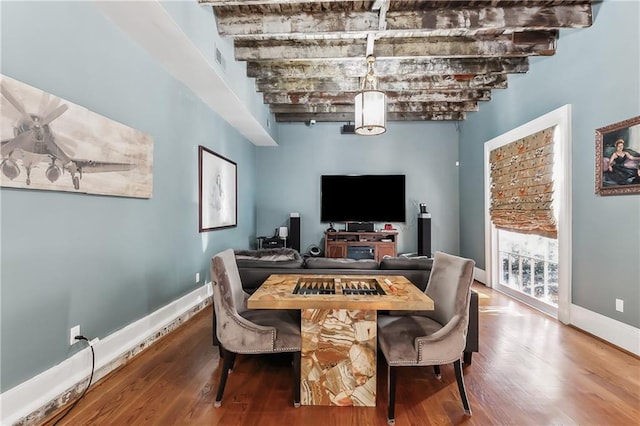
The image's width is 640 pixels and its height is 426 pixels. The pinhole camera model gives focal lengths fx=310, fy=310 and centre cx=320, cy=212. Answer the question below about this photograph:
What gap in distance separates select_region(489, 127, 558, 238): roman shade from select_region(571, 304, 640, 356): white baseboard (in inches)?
34.7

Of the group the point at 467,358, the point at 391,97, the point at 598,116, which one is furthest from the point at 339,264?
the point at 391,97

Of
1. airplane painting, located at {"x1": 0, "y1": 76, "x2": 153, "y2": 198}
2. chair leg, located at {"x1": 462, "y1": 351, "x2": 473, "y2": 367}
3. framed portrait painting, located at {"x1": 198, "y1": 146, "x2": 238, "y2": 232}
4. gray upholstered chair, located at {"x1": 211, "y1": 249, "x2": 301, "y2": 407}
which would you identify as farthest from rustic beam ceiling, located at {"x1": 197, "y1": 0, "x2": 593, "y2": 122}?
chair leg, located at {"x1": 462, "y1": 351, "x2": 473, "y2": 367}

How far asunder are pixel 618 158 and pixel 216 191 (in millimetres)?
4196

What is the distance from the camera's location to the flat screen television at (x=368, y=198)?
5.99 metres

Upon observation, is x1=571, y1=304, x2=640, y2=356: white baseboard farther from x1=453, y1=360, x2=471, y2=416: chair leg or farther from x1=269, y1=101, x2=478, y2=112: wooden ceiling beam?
x1=269, y1=101, x2=478, y2=112: wooden ceiling beam

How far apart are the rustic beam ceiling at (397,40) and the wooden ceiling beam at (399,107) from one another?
0.42m

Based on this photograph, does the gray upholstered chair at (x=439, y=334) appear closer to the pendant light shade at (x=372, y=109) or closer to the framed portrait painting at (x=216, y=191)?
the pendant light shade at (x=372, y=109)

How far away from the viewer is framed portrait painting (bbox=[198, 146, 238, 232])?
3725 millimetres

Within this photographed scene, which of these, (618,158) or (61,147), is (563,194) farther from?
(61,147)

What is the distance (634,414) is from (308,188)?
206 inches

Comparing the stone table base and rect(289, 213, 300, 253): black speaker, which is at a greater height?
rect(289, 213, 300, 253): black speaker

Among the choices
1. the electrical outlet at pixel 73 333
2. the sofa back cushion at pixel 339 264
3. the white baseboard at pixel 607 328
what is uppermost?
the sofa back cushion at pixel 339 264

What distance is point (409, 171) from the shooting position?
20.3ft

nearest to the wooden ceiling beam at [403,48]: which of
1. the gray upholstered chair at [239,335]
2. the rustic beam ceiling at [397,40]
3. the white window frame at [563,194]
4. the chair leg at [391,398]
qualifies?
the rustic beam ceiling at [397,40]
